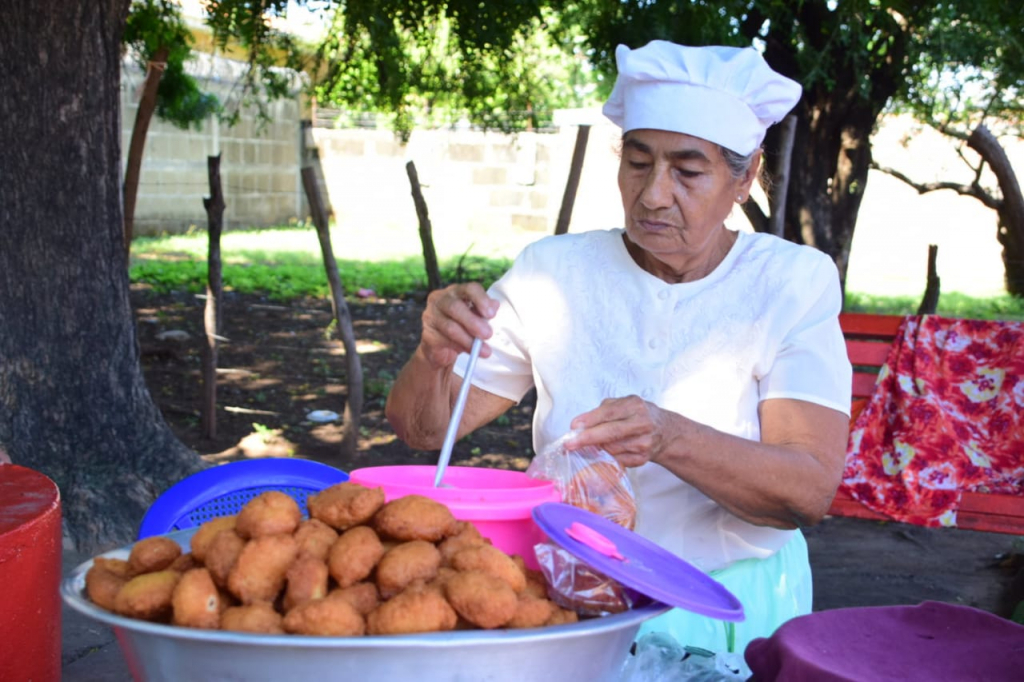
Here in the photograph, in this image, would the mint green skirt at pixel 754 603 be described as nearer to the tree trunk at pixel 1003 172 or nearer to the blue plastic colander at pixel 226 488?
the blue plastic colander at pixel 226 488

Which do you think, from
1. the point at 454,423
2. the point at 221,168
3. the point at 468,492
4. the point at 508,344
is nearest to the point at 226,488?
the point at 454,423

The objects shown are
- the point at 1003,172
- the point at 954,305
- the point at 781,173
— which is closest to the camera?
the point at 781,173

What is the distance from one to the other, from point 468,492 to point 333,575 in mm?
238

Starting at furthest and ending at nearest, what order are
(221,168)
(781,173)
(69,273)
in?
(221,168)
(781,173)
(69,273)

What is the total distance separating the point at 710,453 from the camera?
1804mm

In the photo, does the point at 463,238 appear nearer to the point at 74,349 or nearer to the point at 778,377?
the point at 74,349

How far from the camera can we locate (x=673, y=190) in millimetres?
2078

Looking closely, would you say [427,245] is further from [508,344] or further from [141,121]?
[508,344]

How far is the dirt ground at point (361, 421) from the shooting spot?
4.64m

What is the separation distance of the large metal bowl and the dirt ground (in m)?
3.43

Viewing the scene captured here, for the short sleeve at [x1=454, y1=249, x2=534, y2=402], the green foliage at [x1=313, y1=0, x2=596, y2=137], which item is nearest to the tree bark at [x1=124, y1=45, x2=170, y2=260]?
the green foliage at [x1=313, y1=0, x2=596, y2=137]

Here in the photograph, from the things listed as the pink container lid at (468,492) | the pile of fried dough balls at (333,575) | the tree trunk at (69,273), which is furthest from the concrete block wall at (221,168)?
the pile of fried dough balls at (333,575)

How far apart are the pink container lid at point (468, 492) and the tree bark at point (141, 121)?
4673mm

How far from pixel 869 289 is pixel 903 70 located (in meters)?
7.17
